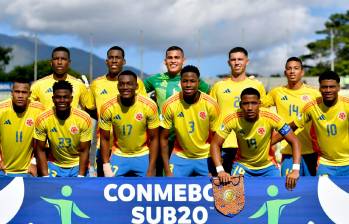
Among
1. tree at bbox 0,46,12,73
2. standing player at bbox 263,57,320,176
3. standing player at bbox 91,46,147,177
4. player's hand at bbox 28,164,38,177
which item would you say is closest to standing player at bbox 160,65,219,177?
standing player at bbox 91,46,147,177

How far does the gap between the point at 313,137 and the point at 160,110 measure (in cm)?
→ 226

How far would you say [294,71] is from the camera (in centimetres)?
797

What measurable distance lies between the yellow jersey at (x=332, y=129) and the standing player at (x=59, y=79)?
132 inches

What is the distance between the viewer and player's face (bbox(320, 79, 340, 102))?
7039mm

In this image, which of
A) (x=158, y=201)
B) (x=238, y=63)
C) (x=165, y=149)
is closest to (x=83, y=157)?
(x=165, y=149)

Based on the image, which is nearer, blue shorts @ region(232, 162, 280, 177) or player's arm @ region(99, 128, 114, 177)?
blue shorts @ region(232, 162, 280, 177)

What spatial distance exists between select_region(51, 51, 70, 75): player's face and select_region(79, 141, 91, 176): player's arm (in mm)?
1579

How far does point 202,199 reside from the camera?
21.3 ft

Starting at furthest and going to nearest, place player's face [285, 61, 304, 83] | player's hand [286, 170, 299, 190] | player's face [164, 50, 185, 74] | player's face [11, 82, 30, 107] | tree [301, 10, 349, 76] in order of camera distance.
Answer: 1. tree [301, 10, 349, 76]
2. player's face [164, 50, 185, 74]
3. player's face [285, 61, 304, 83]
4. player's face [11, 82, 30, 107]
5. player's hand [286, 170, 299, 190]

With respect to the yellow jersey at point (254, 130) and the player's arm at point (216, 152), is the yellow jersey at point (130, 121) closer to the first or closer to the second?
the player's arm at point (216, 152)

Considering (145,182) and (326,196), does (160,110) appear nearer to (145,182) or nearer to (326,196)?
(145,182)

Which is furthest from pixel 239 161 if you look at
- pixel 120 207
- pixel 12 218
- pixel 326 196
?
pixel 12 218

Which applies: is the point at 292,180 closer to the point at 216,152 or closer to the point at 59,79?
the point at 216,152

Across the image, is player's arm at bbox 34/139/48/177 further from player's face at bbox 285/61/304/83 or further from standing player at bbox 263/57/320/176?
player's face at bbox 285/61/304/83
